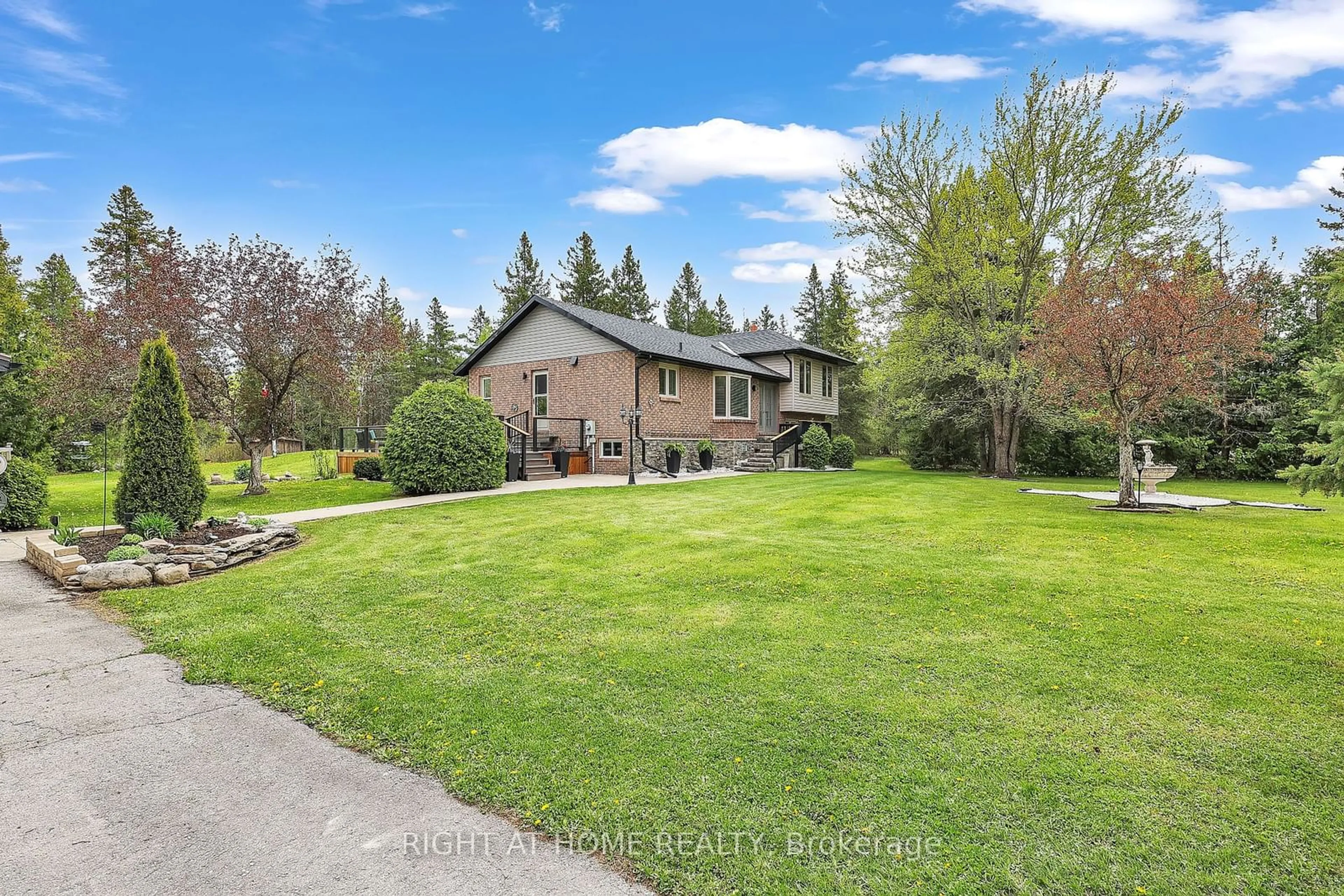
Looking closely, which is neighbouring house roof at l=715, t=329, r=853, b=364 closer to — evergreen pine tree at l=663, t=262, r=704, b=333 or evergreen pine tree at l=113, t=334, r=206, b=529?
evergreen pine tree at l=113, t=334, r=206, b=529

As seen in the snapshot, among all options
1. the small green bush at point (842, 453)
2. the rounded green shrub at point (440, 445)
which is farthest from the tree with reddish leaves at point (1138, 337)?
the rounded green shrub at point (440, 445)

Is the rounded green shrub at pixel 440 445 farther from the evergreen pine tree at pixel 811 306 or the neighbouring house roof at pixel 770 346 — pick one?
the evergreen pine tree at pixel 811 306

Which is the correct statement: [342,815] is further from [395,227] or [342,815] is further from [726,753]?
[395,227]

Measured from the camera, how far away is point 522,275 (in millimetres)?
44094

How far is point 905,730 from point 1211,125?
20811 mm

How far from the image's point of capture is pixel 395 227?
20.6 meters

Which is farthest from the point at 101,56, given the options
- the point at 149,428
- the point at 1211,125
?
the point at 1211,125

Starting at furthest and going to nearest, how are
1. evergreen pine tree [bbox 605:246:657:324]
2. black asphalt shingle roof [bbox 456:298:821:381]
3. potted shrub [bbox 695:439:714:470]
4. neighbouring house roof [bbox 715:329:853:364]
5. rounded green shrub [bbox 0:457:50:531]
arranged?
evergreen pine tree [bbox 605:246:657:324] < neighbouring house roof [bbox 715:329:853:364] < potted shrub [bbox 695:439:714:470] < black asphalt shingle roof [bbox 456:298:821:381] < rounded green shrub [bbox 0:457:50:531]

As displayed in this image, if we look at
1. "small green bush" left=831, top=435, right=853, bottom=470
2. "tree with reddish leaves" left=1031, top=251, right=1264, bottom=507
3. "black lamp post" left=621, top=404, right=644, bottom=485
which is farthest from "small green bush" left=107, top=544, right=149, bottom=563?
"small green bush" left=831, top=435, right=853, bottom=470

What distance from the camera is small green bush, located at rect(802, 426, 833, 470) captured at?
2167 centimetres

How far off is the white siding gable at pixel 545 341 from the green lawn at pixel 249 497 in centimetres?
686

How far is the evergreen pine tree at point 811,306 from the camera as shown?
49031 millimetres

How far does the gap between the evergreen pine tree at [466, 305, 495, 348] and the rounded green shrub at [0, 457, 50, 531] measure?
34.7 meters

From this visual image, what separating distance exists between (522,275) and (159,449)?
125 ft
